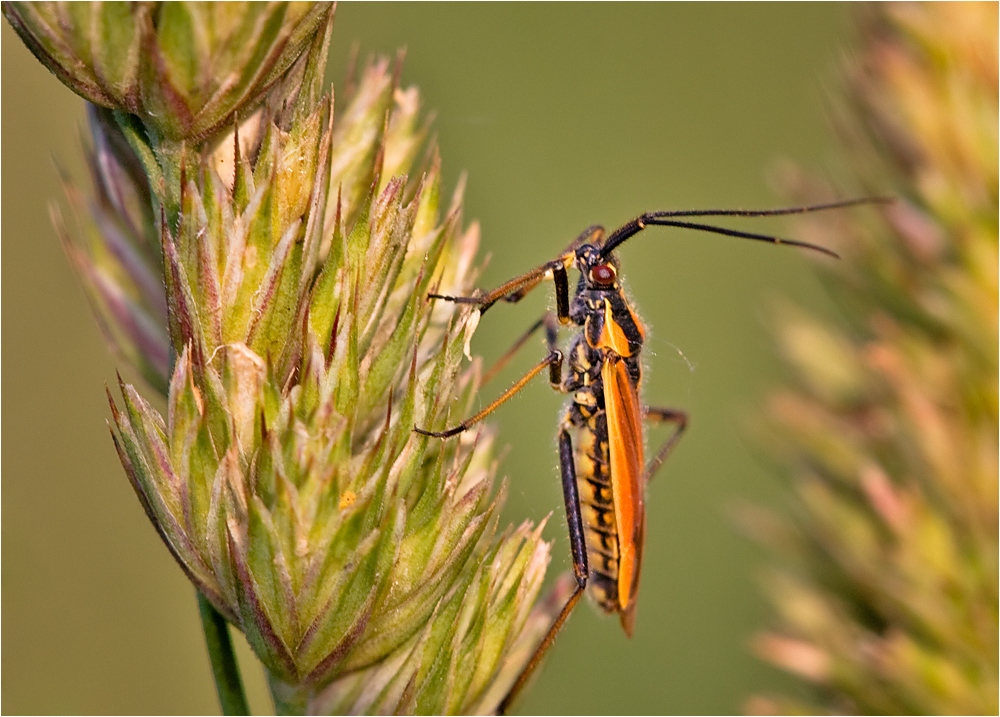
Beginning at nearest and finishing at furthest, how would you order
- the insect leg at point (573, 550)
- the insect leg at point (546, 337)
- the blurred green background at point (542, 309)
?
the insect leg at point (573, 550), the blurred green background at point (542, 309), the insect leg at point (546, 337)

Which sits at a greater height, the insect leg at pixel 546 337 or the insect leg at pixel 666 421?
the insect leg at pixel 546 337

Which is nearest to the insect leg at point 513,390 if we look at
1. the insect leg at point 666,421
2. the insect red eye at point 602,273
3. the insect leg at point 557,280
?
the insect leg at point 557,280

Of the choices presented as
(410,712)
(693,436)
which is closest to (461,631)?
(410,712)

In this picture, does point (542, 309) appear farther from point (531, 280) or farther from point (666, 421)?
point (531, 280)

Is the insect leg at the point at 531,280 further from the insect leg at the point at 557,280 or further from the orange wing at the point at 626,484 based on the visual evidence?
the orange wing at the point at 626,484

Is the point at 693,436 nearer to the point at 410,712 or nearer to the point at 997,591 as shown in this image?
the point at 997,591

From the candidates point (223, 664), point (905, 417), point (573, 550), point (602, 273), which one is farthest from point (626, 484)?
point (223, 664)
